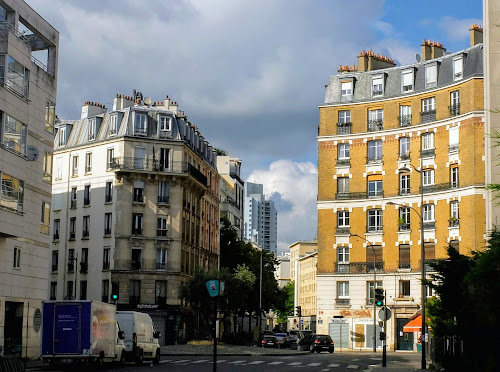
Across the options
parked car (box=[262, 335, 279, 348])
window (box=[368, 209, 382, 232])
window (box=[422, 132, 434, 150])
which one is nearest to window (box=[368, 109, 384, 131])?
window (box=[422, 132, 434, 150])

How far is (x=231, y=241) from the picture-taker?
339 feet

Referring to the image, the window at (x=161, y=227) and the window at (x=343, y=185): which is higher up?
the window at (x=343, y=185)

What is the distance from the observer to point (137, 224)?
7606cm

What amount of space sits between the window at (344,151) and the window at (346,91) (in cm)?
390

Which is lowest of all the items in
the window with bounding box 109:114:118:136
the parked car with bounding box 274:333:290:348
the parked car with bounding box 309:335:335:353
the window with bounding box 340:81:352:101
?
the parked car with bounding box 274:333:290:348

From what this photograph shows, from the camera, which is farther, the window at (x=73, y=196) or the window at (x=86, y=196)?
the window at (x=73, y=196)

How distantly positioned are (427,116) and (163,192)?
24.6m

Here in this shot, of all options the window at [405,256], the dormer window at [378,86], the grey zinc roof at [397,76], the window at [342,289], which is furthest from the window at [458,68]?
the window at [342,289]

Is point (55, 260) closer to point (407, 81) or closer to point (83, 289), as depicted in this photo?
point (83, 289)

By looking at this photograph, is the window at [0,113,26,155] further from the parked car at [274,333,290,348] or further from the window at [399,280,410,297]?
the parked car at [274,333,290,348]

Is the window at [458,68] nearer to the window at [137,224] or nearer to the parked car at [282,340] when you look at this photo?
the parked car at [282,340]

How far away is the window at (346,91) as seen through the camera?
71062 mm

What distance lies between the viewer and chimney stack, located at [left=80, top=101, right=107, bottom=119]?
82750 millimetres

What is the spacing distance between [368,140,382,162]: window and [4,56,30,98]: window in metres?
34.2
